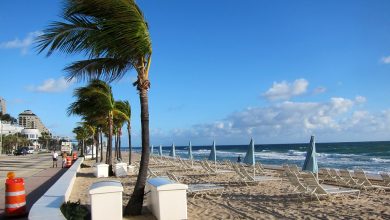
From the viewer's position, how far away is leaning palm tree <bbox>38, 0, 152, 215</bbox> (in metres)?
6.96

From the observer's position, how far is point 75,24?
712cm

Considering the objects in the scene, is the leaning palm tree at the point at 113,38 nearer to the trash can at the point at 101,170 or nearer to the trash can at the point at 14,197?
the trash can at the point at 14,197

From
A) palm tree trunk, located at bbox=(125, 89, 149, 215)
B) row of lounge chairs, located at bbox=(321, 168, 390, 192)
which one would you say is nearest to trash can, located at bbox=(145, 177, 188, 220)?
palm tree trunk, located at bbox=(125, 89, 149, 215)

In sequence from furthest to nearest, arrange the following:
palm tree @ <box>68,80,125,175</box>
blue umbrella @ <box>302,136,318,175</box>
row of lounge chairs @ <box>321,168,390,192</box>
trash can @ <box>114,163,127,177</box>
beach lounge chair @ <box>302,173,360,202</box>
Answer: trash can @ <box>114,163,127,177</box>
palm tree @ <box>68,80,125,175</box>
blue umbrella @ <box>302,136,318,175</box>
row of lounge chairs @ <box>321,168,390,192</box>
beach lounge chair @ <box>302,173,360,202</box>

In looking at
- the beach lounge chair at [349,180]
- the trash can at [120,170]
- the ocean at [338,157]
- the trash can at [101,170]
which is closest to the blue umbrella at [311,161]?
the beach lounge chair at [349,180]

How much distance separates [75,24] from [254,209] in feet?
17.4

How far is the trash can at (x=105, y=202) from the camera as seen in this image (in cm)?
654

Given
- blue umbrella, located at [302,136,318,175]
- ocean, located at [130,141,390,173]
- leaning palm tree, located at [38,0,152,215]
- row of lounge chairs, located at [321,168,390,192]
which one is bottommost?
ocean, located at [130,141,390,173]

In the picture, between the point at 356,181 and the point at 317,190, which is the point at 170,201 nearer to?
the point at 317,190

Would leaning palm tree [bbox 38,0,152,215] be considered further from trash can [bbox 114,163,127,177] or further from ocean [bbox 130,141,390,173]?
ocean [bbox 130,141,390,173]

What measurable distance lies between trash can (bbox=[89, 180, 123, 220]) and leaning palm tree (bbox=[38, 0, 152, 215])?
837mm

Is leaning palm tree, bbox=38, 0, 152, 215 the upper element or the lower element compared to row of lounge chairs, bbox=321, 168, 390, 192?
upper

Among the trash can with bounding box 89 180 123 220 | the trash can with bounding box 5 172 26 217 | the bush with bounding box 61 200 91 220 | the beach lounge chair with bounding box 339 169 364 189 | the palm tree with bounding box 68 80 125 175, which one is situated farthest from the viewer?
the palm tree with bounding box 68 80 125 175

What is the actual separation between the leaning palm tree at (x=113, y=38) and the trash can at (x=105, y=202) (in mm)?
837
